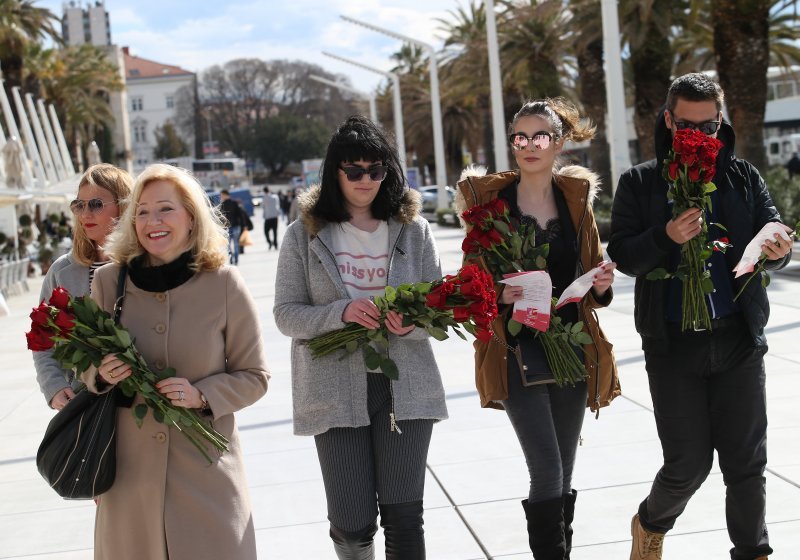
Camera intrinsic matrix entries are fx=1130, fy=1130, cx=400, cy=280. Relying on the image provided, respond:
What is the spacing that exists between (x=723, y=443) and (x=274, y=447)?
3895mm

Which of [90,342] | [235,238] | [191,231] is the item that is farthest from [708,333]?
[235,238]

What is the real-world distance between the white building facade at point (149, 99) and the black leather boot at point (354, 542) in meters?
145

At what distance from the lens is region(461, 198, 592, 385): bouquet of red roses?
408 cm

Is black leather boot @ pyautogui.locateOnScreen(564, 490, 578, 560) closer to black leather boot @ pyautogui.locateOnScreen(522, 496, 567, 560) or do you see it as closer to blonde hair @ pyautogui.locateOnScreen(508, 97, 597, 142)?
black leather boot @ pyautogui.locateOnScreen(522, 496, 567, 560)

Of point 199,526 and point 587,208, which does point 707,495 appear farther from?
point 199,526

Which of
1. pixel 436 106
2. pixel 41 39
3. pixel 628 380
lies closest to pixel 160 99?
pixel 41 39

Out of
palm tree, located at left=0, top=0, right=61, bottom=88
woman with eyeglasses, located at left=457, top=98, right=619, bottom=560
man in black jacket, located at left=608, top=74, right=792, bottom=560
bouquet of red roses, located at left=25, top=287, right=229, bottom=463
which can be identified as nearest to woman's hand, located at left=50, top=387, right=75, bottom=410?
bouquet of red roses, located at left=25, top=287, right=229, bottom=463

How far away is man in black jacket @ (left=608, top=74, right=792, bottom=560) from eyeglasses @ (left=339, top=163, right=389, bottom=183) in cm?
90

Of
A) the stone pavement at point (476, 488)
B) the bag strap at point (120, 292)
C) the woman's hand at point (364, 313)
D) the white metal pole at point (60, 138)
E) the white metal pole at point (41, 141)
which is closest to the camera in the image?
the bag strap at point (120, 292)

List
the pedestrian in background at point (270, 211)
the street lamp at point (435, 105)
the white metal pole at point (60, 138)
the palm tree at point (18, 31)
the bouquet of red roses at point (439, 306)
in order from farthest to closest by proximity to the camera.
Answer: the white metal pole at point (60, 138) < the palm tree at point (18, 31) < the street lamp at point (435, 105) < the pedestrian in background at point (270, 211) < the bouquet of red roses at point (439, 306)

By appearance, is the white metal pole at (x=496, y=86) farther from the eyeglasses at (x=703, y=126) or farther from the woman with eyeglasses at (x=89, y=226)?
the eyeglasses at (x=703, y=126)

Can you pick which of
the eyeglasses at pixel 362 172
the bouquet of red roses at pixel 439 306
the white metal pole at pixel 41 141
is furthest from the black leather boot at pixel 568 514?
the white metal pole at pixel 41 141

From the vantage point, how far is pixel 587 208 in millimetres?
4336

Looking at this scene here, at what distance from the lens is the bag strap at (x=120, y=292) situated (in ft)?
11.2
